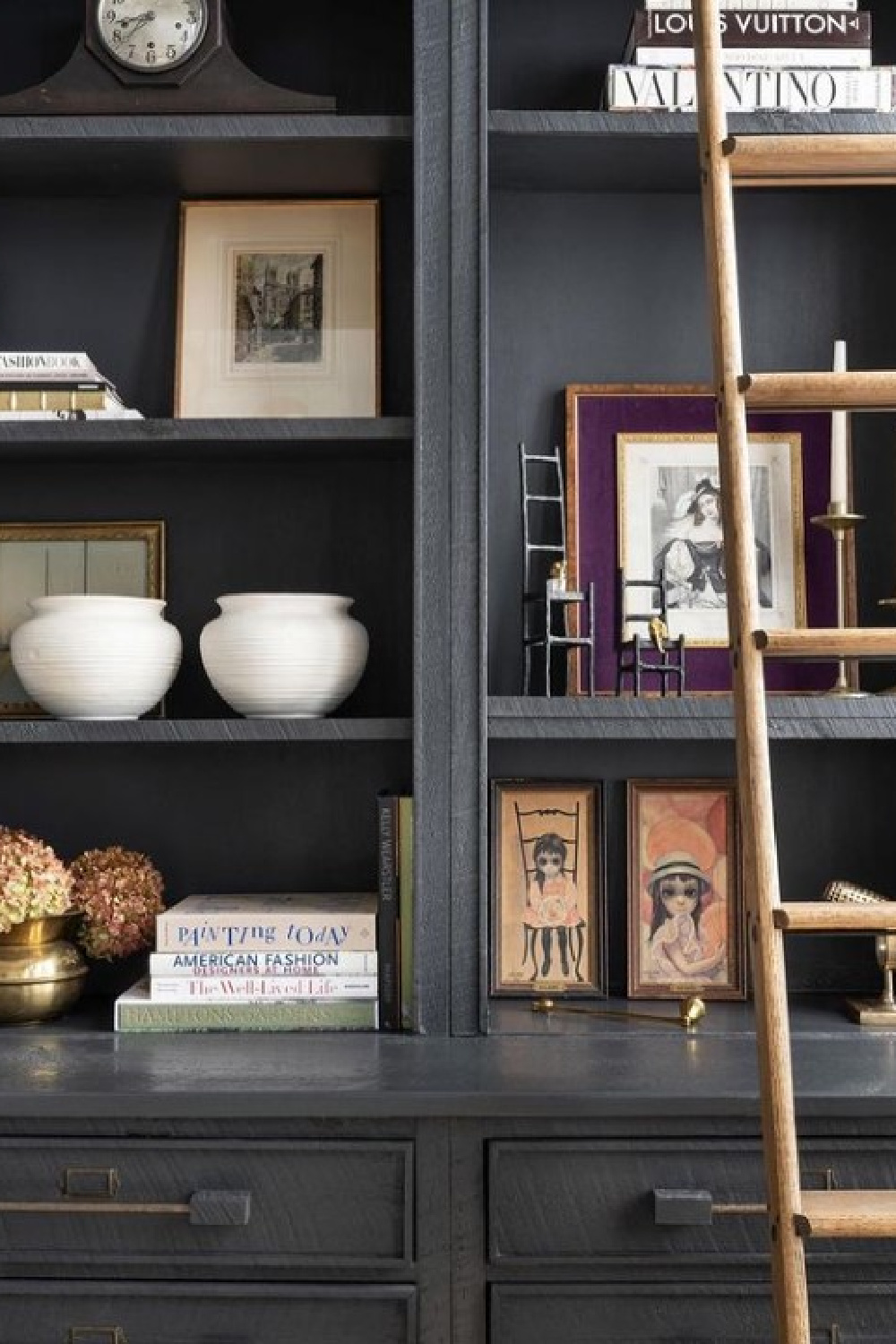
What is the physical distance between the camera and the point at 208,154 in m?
2.02

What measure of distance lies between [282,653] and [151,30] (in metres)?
0.96

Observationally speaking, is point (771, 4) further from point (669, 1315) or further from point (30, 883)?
point (669, 1315)

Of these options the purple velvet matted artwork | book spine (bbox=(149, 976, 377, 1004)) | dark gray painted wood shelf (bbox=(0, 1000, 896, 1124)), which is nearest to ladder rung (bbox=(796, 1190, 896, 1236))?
dark gray painted wood shelf (bbox=(0, 1000, 896, 1124))

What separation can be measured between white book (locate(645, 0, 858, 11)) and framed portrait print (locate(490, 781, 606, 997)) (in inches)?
46.5

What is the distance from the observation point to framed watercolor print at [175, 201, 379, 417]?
2.16 meters

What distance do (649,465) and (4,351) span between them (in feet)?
3.52

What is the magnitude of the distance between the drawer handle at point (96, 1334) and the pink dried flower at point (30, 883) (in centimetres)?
56

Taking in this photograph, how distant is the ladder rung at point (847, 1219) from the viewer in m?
1.30

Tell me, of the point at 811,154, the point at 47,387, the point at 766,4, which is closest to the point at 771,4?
the point at 766,4

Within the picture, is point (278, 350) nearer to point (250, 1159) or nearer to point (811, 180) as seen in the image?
point (811, 180)

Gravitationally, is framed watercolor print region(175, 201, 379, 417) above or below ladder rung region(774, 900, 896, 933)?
above

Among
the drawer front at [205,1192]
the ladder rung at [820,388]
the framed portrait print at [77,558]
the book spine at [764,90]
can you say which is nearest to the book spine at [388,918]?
the drawer front at [205,1192]

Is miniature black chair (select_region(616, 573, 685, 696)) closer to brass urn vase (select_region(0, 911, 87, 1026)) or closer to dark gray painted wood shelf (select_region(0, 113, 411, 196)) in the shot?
dark gray painted wood shelf (select_region(0, 113, 411, 196))

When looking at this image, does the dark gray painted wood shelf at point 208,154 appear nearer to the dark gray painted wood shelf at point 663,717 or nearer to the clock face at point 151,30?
the clock face at point 151,30
